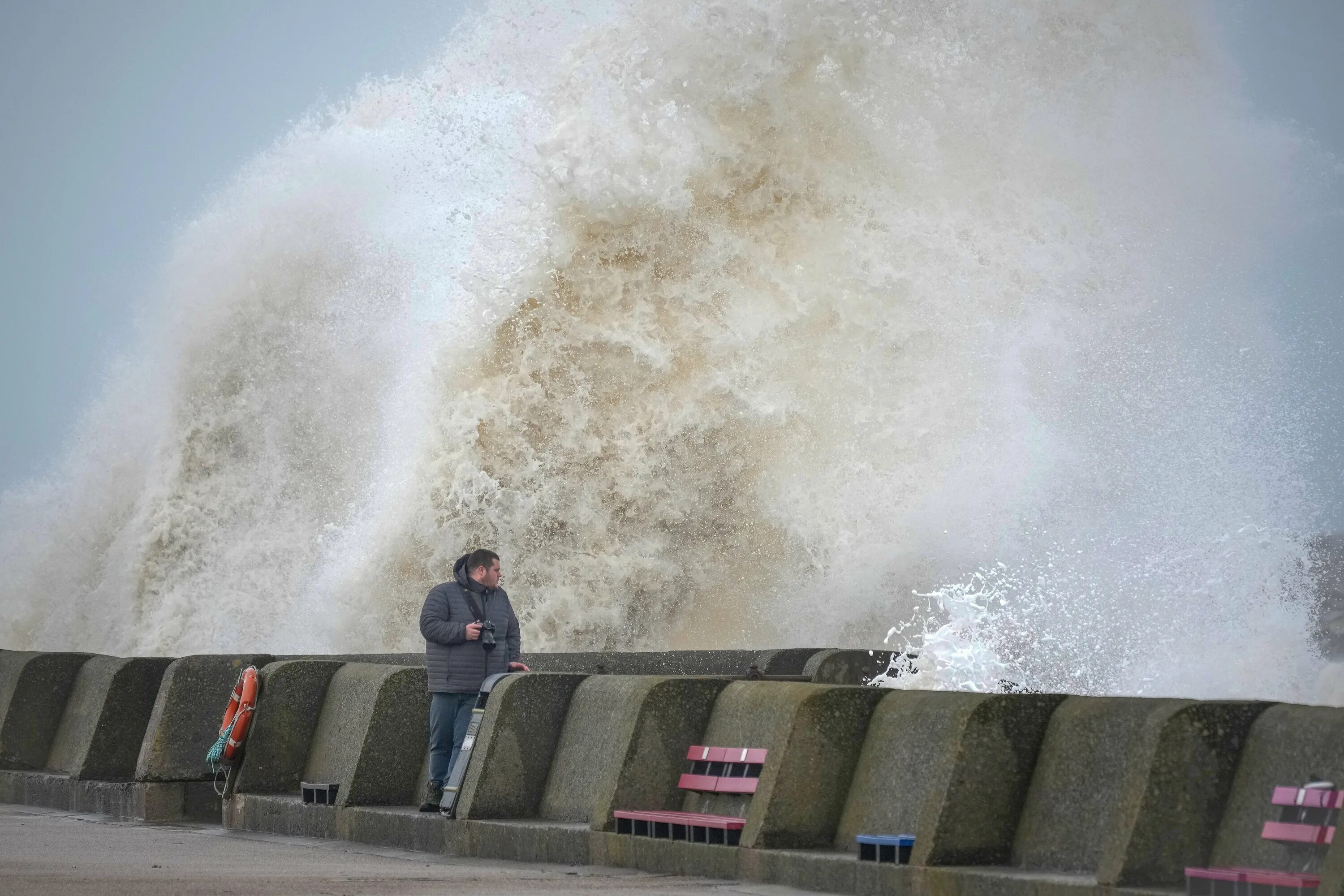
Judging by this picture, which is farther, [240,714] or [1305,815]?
[240,714]

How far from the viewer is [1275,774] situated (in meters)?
5.56

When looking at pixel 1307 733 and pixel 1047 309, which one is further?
pixel 1047 309

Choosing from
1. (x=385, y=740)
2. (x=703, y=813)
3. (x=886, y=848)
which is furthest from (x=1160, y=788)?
(x=385, y=740)

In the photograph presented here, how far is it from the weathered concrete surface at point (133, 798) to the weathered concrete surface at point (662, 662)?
2.39m

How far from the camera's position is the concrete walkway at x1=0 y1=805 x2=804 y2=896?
21.9 feet

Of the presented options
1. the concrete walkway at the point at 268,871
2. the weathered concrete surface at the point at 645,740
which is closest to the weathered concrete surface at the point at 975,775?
the concrete walkway at the point at 268,871

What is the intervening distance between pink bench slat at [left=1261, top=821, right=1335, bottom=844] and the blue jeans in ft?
14.6

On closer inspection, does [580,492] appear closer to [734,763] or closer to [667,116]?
[667,116]

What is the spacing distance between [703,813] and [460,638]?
1971mm

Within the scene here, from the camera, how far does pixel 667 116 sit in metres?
23.8

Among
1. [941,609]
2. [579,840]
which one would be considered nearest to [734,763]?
[579,840]

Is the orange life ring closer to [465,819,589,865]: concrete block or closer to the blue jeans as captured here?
the blue jeans

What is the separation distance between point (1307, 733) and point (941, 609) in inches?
671

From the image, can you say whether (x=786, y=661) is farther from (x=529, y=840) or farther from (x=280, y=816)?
(x=529, y=840)
